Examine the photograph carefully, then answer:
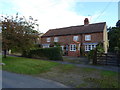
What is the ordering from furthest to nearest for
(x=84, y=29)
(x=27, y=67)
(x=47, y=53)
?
(x=84, y=29), (x=47, y=53), (x=27, y=67)

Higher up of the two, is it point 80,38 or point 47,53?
point 80,38

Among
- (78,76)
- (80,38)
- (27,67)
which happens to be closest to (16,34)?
(27,67)

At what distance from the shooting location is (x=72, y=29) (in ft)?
111

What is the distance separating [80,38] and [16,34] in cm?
1752

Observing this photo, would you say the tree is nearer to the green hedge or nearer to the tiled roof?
the green hedge

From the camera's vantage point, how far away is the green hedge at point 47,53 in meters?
19.4

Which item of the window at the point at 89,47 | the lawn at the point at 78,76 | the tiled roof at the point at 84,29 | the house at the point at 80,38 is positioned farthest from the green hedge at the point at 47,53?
the tiled roof at the point at 84,29

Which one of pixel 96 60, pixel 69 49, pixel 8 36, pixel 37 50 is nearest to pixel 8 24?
pixel 8 36

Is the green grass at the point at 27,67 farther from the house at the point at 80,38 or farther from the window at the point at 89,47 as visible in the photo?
the window at the point at 89,47

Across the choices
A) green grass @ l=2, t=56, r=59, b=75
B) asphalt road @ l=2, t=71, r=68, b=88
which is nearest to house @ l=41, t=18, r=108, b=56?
green grass @ l=2, t=56, r=59, b=75

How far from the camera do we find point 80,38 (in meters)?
30.0

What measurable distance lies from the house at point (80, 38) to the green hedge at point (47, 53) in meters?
9.24

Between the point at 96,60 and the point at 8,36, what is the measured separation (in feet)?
37.6

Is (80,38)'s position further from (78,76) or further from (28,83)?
(28,83)
